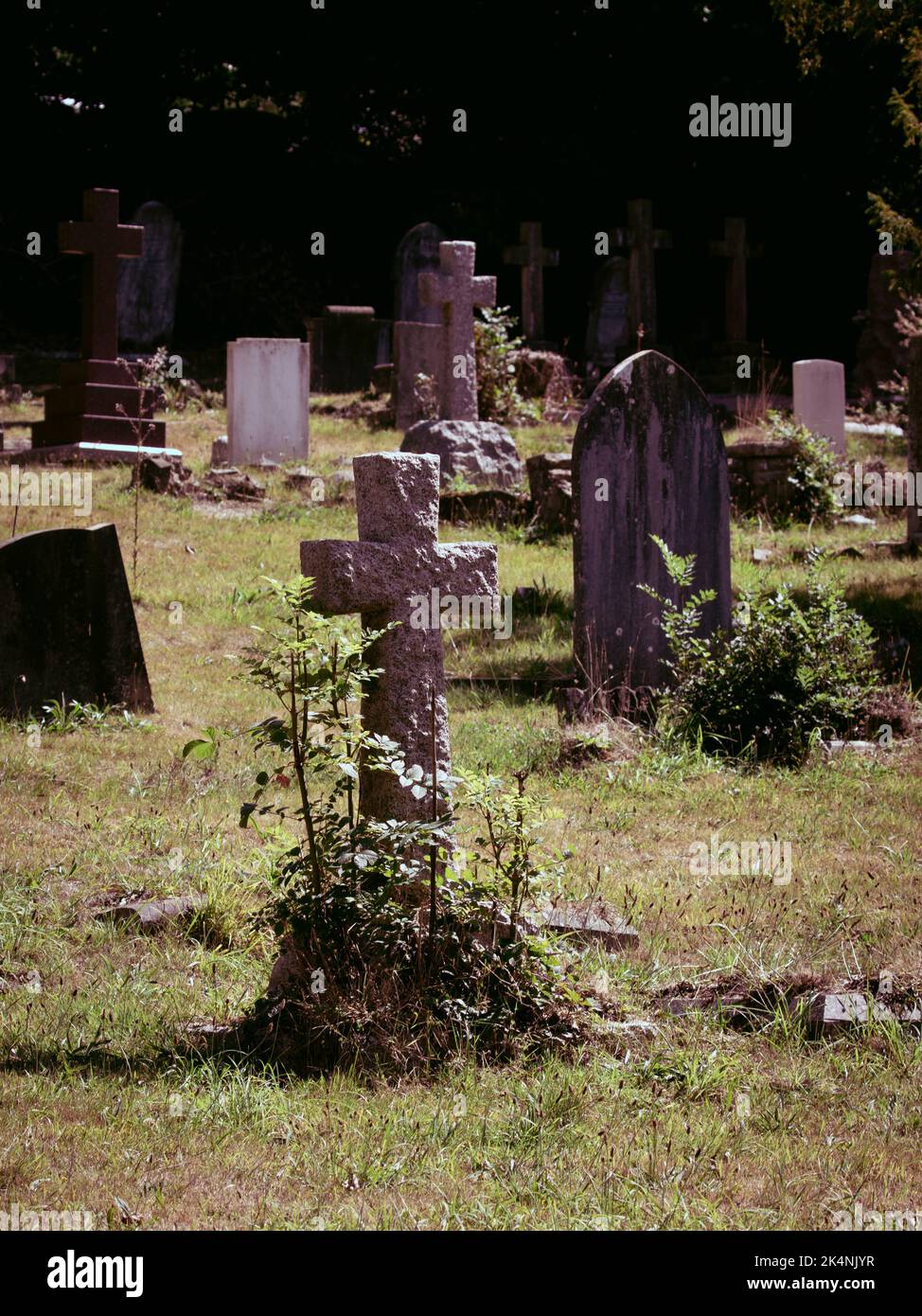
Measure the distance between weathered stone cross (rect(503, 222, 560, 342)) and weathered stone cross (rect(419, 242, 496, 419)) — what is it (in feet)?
19.8

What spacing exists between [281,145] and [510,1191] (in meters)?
24.9

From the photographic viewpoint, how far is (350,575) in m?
4.02

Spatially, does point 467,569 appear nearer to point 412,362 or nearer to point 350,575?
point 350,575

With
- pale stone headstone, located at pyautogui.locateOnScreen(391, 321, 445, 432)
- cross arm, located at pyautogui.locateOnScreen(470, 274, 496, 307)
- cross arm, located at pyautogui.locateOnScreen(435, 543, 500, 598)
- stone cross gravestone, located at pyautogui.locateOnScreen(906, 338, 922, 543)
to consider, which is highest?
cross arm, located at pyautogui.locateOnScreen(470, 274, 496, 307)

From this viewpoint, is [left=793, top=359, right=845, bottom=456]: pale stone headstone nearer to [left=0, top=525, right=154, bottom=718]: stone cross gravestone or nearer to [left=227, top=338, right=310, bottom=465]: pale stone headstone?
[left=227, top=338, right=310, bottom=465]: pale stone headstone

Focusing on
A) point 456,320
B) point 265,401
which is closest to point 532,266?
point 456,320

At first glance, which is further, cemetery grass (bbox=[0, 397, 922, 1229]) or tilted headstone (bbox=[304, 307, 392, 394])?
tilted headstone (bbox=[304, 307, 392, 394])

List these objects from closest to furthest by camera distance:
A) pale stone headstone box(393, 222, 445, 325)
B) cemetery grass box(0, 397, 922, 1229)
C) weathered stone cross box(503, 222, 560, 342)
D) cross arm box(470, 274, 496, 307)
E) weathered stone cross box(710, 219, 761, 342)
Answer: cemetery grass box(0, 397, 922, 1229) < cross arm box(470, 274, 496, 307) < weathered stone cross box(503, 222, 560, 342) < weathered stone cross box(710, 219, 761, 342) < pale stone headstone box(393, 222, 445, 325)

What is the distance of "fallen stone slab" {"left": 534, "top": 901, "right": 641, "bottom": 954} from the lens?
435 centimetres

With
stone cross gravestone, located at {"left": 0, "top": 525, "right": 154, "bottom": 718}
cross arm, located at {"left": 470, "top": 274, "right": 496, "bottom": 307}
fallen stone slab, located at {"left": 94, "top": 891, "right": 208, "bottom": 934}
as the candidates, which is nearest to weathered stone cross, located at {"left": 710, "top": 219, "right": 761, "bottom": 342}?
cross arm, located at {"left": 470, "top": 274, "right": 496, "bottom": 307}

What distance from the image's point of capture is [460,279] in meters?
14.5

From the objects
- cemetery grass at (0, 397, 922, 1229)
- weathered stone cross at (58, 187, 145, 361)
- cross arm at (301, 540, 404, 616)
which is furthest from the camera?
weathered stone cross at (58, 187, 145, 361)

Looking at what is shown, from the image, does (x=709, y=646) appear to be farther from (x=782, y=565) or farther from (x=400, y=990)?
(x=400, y=990)

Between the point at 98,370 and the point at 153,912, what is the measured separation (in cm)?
993
